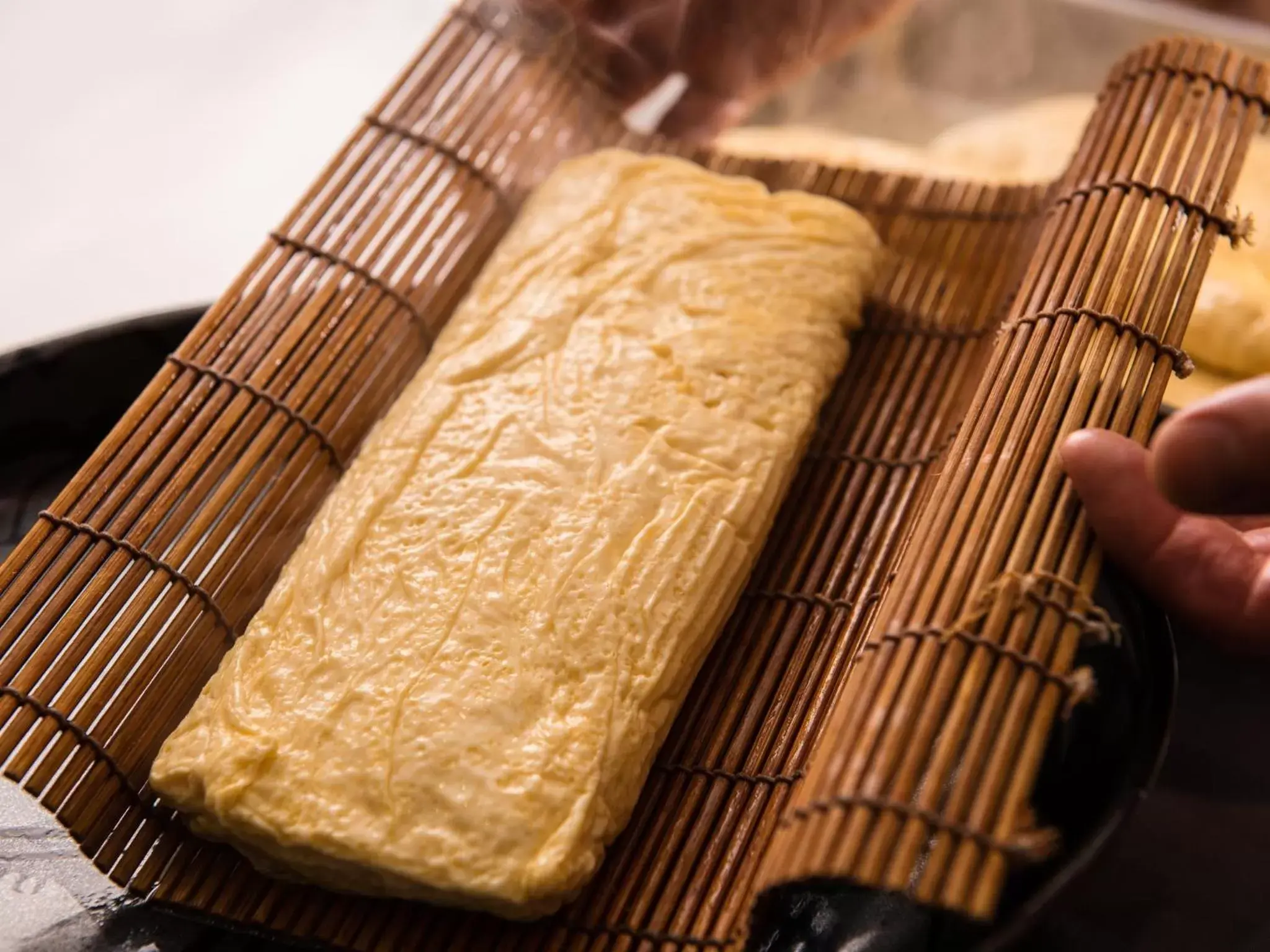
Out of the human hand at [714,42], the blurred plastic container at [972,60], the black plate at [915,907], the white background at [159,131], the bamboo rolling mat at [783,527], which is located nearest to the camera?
the bamboo rolling mat at [783,527]

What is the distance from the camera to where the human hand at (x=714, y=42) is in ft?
7.66

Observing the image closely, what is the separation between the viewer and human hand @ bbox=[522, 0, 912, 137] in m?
2.34

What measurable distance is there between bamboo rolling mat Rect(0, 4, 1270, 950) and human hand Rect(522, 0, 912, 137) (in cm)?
36

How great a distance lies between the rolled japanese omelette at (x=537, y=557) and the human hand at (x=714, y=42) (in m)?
0.51

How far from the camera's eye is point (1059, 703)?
3.79 ft

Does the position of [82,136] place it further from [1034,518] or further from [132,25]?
[1034,518]

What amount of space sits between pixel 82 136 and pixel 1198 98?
2999 millimetres

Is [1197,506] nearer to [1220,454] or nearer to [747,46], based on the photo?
[1220,454]

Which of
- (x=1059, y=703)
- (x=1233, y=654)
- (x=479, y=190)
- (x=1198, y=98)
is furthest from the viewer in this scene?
(x=479, y=190)

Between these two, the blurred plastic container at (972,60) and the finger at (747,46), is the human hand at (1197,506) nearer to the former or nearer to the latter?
the finger at (747,46)

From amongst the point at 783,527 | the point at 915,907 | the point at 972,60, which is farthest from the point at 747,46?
the point at 915,907

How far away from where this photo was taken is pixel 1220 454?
105cm

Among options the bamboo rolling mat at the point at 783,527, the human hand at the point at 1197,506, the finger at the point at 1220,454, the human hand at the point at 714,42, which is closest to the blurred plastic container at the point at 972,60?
the human hand at the point at 714,42

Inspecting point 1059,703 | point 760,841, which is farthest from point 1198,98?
point 760,841
